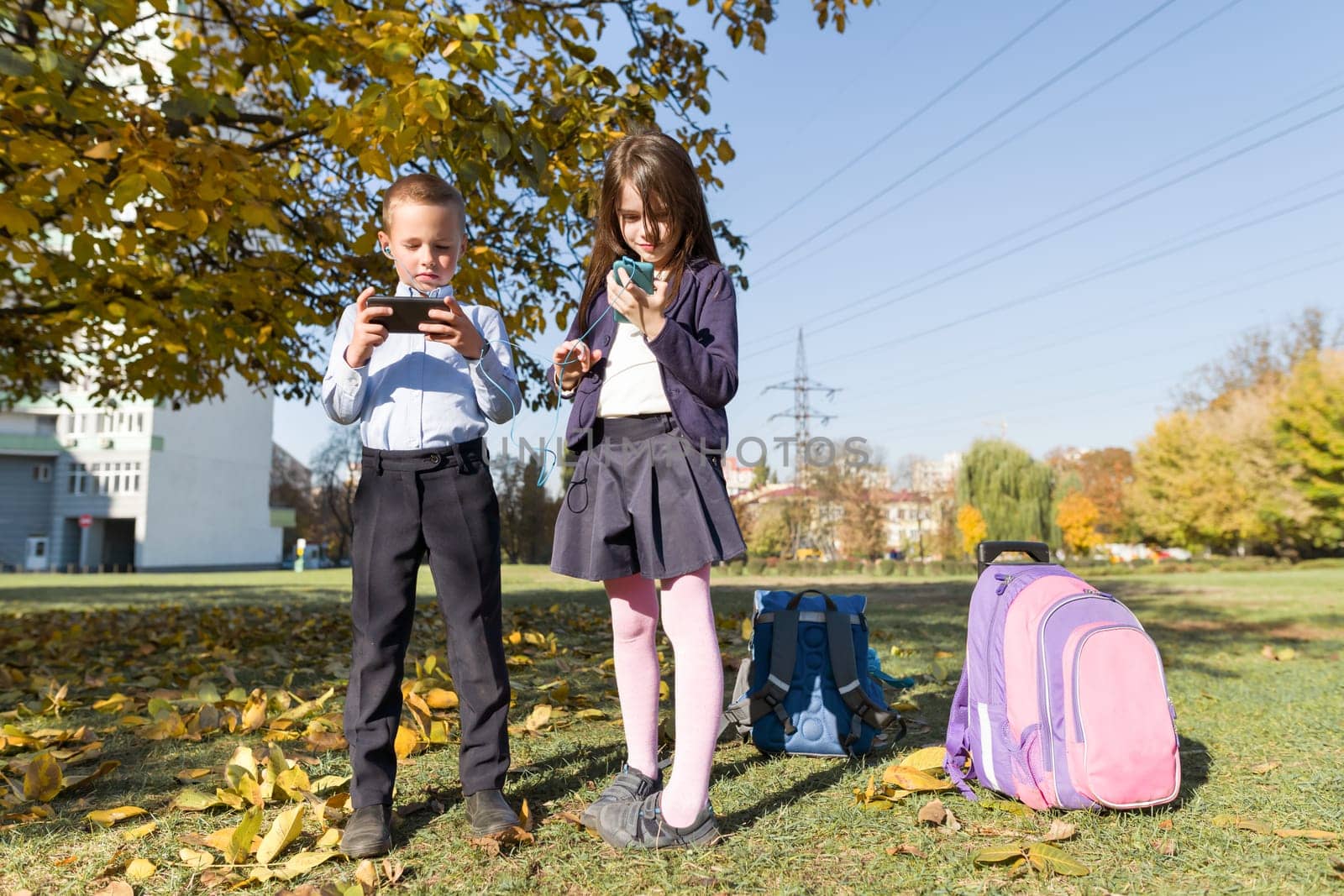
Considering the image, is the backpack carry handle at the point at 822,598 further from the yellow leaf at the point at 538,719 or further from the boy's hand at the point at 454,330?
the boy's hand at the point at 454,330

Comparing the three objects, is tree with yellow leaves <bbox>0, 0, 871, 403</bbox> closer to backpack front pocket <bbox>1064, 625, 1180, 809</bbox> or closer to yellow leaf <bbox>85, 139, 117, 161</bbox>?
yellow leaf <bbox>85, 139, 117, 161</bbox>

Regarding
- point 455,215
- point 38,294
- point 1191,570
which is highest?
point 38,294

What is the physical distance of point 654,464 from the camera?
2.25 meters

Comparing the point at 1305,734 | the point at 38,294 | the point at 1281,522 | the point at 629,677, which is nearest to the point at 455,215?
the point at 629,677

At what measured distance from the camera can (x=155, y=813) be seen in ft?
7.88

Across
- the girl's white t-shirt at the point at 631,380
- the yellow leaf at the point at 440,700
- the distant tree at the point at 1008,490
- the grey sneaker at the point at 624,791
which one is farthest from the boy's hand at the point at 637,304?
the distant tree at the point at 1008,490

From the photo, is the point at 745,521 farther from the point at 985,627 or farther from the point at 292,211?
the point at 985,627

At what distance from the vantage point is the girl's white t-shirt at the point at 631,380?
2287 millimetres

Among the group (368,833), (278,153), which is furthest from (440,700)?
(278,153)

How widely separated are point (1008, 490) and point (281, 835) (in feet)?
142

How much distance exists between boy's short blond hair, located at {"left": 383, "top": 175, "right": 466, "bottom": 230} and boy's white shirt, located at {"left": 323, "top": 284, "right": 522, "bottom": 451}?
0.23m

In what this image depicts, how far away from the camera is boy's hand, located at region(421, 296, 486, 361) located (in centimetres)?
218

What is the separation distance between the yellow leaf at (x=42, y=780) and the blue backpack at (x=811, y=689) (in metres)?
2.14

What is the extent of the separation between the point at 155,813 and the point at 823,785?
196 cm
